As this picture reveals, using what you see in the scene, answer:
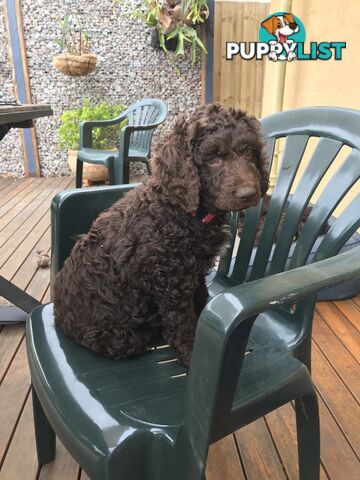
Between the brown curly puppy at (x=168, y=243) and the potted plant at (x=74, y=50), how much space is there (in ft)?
15.6

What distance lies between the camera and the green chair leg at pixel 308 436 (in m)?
1.13

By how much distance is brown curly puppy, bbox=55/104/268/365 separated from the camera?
119 cm

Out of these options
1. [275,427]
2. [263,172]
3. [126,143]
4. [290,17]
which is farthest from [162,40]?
[275,427]

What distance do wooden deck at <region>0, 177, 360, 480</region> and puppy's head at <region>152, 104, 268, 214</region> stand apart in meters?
0.95

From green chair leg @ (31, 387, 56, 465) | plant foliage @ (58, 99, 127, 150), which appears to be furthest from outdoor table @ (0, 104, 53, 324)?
plant foliage @ (58, 99, 127, 150)

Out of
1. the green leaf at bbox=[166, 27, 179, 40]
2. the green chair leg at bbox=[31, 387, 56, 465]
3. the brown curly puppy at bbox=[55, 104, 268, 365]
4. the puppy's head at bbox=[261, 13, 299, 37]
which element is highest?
the puppy's head at bbox=[261, 13, 299, 37]

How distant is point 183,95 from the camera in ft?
20.0

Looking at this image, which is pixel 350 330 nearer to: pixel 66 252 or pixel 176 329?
pixel 176 329

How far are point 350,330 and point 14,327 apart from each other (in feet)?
6.30

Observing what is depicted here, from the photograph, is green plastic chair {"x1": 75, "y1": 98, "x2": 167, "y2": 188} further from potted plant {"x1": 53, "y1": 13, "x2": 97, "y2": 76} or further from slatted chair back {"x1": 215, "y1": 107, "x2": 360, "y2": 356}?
slatted chair back {"x1": 215, "y1": 107, "x2": 360, "y2": 356}

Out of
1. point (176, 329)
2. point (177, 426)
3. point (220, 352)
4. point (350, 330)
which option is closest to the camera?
point (220, 352)

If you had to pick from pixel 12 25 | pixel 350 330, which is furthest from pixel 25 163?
pixel 350 330

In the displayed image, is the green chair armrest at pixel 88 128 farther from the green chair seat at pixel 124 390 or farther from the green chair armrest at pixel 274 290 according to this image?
the green chair armrest at pixel 274 290

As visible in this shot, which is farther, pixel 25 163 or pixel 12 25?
pixel 25 163
